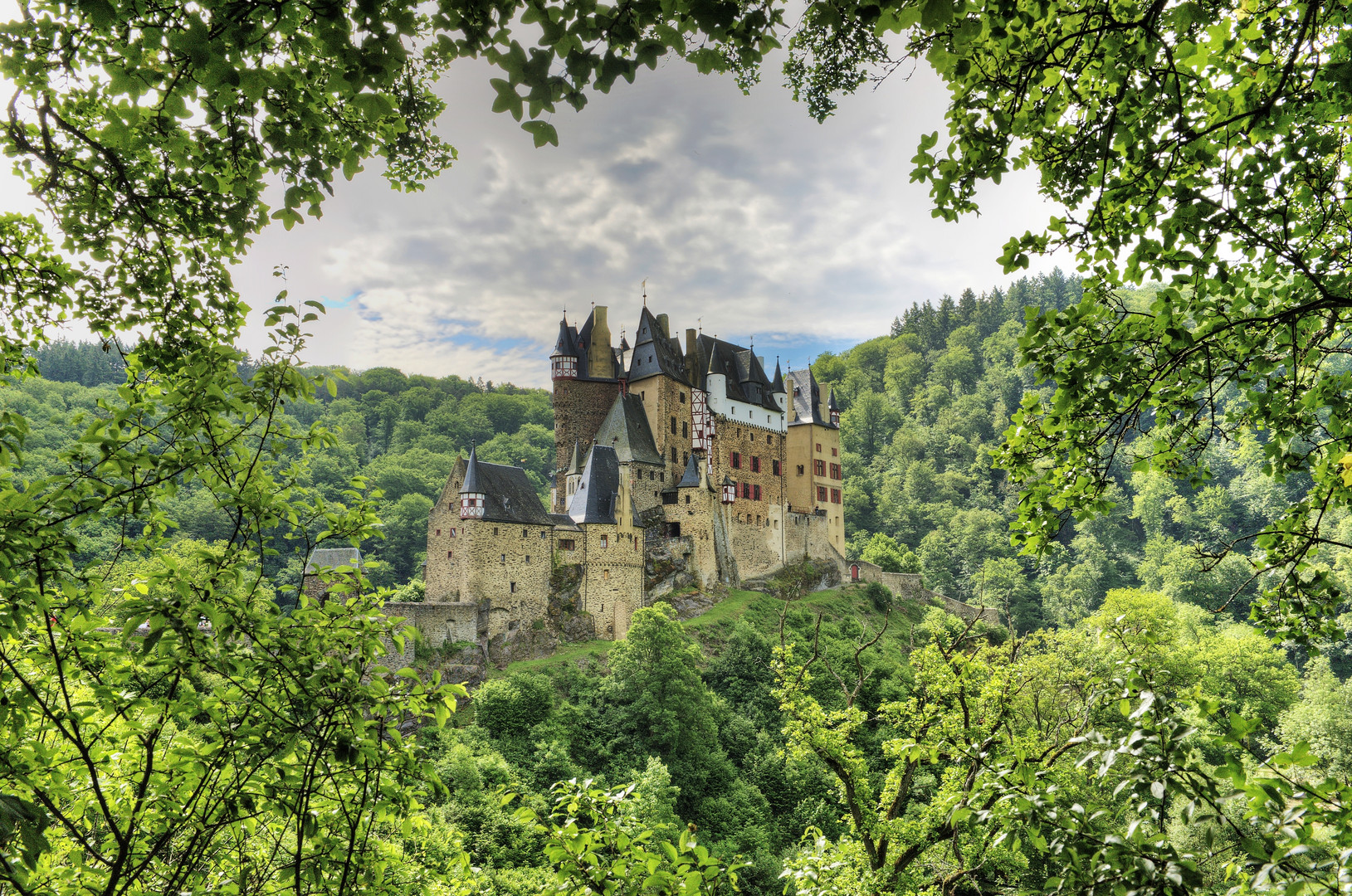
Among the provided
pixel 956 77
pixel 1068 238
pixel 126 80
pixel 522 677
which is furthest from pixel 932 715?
pixel 522 677

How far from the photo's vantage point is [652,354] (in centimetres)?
3756

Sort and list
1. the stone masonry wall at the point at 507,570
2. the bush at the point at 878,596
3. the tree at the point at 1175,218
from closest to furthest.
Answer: the tree at the point at 1175,218 < the stone masonry wall at the point at 507,570 < the bush at the point at 878,596

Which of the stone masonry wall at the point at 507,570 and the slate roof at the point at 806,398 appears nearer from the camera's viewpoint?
the stone masonry wall at the point at 507,570

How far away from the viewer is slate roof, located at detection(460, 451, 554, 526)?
28344 mm

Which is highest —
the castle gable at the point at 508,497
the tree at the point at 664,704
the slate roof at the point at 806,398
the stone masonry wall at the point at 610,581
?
the slate roof at the point at 806,398

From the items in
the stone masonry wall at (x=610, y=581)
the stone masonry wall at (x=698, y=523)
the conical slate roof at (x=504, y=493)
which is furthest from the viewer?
the stone masonry wall at (x=698, y=523)

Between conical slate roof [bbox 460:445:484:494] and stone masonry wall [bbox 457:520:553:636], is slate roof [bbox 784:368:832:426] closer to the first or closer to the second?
stone masonry wall [bbox 457:520:553:636]

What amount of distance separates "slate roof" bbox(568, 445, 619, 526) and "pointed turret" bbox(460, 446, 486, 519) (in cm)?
Answer: 452

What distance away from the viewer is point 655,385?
36.9 m

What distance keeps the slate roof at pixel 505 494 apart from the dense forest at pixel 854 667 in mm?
5528

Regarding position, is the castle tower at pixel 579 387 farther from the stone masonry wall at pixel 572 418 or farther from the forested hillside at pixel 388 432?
the forested hillside at pixel 388 432

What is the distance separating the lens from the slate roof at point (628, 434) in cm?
3434

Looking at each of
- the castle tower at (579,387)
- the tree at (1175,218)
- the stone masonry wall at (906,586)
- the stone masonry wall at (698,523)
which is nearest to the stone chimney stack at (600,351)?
the castle tower at (579,387)

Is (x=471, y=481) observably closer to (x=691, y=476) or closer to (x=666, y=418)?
(x=691, y=476)
